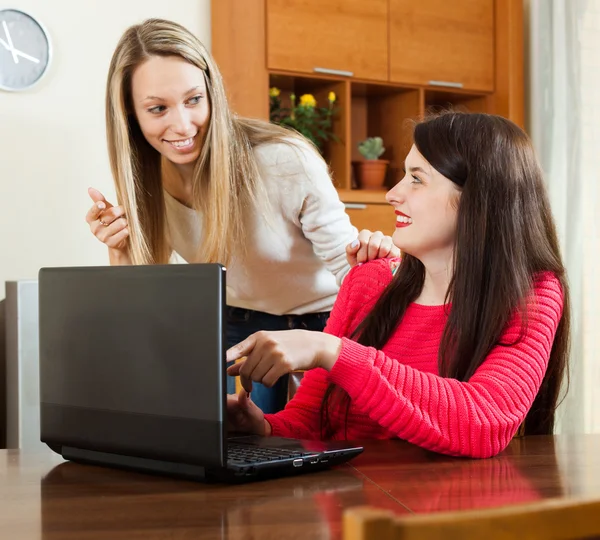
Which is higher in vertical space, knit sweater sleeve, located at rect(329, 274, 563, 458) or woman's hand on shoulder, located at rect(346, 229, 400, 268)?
woman's hand on shoulder, located at rect(346, 229, 400, 268)

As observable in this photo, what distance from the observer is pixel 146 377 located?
0.98m

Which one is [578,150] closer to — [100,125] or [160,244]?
[100,125]

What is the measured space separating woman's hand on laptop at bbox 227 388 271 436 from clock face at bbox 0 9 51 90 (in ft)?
7.32

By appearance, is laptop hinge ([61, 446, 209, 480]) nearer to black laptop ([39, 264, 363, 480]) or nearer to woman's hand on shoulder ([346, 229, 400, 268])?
black laptop ([39, 264, 363, 480])

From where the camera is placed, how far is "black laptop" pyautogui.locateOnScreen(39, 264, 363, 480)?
3.04 ft

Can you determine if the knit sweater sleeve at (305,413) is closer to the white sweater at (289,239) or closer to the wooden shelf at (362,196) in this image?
the white sweater at (289,239)

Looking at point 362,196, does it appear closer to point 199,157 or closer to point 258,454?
point 199,157

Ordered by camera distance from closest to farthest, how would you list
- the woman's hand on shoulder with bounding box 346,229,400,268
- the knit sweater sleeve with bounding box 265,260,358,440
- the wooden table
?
the wooden table → the knit sweater sleeve with bounding box 265,260,358,440 → the woman's hand on shoulder with bounding box 346,229,400,268

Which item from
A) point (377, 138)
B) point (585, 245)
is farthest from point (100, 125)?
point (585, 245)

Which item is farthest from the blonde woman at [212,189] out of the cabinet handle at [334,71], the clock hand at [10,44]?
the cabinet handle at [334,71]

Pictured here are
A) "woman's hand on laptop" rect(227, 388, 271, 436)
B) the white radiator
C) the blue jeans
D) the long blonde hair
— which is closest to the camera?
"woman's hand on laptop" rect(227, 388, 271, 436)

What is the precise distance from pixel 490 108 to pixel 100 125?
1.74 m

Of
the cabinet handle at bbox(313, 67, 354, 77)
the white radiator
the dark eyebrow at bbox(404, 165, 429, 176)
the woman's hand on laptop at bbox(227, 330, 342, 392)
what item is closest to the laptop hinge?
the woman's hand on laptop at bbox(227, 330, 342, 392)

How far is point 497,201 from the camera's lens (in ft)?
4.64
